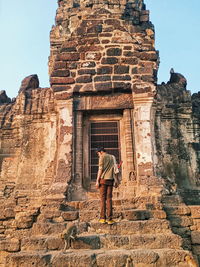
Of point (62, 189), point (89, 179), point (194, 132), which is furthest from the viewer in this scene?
point (194, 132)

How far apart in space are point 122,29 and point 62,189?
5087 millimetres

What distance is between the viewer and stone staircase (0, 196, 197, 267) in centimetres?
413

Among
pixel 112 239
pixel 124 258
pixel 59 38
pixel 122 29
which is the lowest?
pixel 124 258

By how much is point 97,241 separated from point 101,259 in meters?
0.54

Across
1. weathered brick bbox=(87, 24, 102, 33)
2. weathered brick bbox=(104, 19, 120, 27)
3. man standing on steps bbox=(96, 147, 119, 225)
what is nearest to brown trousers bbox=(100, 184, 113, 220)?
man standing on steps bbox=(96, 147, 119, 225)

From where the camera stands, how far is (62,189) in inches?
261

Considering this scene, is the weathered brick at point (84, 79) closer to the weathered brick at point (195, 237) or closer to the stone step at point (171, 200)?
the stone step at point (171, 200)

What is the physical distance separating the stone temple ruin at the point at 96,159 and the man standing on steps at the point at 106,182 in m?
0.27

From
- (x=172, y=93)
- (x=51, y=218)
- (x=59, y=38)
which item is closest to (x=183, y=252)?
(x=51, y=218)

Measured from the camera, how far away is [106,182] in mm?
5426

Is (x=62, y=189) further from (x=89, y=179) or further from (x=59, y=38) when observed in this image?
(x=59, y=38)

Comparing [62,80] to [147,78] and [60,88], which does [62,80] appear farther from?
[147,78]

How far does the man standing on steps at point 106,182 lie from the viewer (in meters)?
5.24

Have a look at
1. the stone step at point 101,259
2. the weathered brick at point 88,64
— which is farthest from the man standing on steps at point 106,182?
the weathered brick at point 88,64
